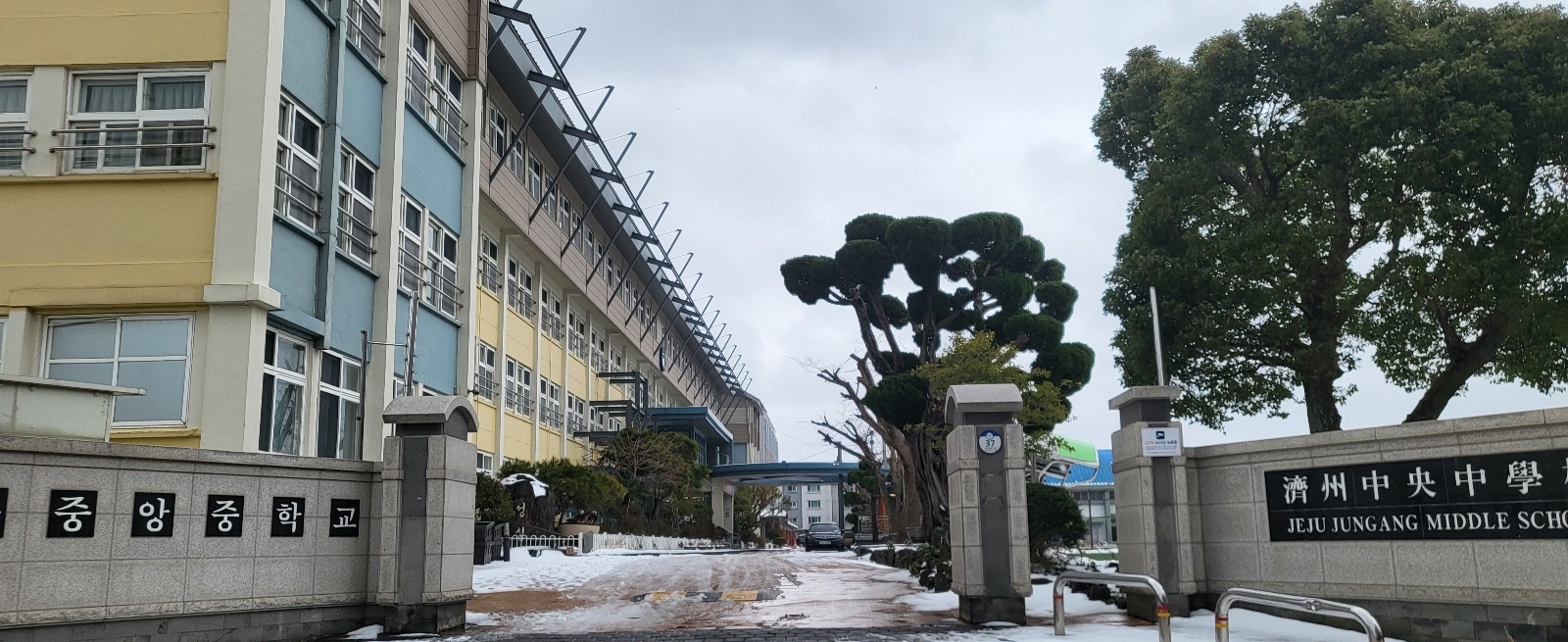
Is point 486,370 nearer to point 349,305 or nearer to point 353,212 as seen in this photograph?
point 353,212

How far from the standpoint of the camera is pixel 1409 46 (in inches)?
751

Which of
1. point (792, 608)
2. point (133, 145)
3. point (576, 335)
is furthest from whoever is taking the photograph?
point (576, 335)

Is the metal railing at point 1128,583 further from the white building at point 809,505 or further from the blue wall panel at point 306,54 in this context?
the white building at point 809,505

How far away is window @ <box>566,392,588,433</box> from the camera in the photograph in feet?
153

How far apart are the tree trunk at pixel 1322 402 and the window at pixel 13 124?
70.4ft

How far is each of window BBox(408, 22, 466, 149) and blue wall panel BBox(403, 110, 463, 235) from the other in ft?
1.28

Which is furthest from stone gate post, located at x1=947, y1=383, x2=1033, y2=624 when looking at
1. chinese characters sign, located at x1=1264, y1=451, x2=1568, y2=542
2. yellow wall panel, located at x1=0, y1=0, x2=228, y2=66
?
yellow wall panel, located at x1=0, y1=0, x2=228, y2=66

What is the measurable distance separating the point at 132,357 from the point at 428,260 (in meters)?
8.97

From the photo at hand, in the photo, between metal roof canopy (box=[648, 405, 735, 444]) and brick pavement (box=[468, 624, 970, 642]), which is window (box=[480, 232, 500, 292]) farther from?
brick pavement (box=[468, 624, 970, 642])

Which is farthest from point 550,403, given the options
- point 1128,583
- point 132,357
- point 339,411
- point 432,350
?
point 1128,583

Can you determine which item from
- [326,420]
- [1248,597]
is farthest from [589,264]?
[1248,597]

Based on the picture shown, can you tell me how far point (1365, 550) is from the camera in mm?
11203

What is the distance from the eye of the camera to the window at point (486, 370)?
1380 inches

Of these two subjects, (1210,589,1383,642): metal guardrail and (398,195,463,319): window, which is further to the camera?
(398,195,463,319): window
